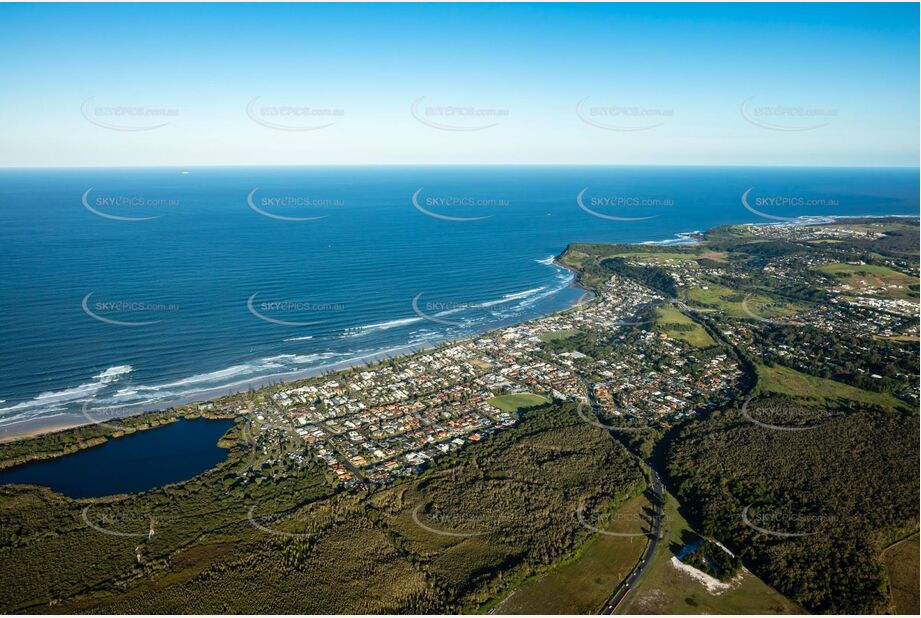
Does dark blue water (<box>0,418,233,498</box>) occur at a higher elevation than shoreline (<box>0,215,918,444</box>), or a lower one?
lower

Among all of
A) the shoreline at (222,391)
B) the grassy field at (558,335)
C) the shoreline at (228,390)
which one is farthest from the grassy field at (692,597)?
the grassy field at (558,335)

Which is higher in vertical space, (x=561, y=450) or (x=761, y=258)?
(x=761, y=258)

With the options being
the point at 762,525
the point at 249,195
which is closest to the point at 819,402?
the point at 762,525

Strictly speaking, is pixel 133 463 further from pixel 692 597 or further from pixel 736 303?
pixel 736 303

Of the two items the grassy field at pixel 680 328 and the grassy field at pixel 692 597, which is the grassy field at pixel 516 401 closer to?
the grassy field at pixel 692 597

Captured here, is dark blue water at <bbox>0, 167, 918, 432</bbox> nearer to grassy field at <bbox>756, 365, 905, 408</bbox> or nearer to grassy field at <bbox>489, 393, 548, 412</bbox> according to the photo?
grassy field at <bbox>489, 393, 548, 412</bbox>

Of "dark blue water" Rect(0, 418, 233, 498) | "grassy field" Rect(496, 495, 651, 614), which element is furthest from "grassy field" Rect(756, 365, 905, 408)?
"dark blue water" Rect(0, 418, 233, 498)

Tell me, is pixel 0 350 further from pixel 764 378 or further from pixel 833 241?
pixel 833 241
